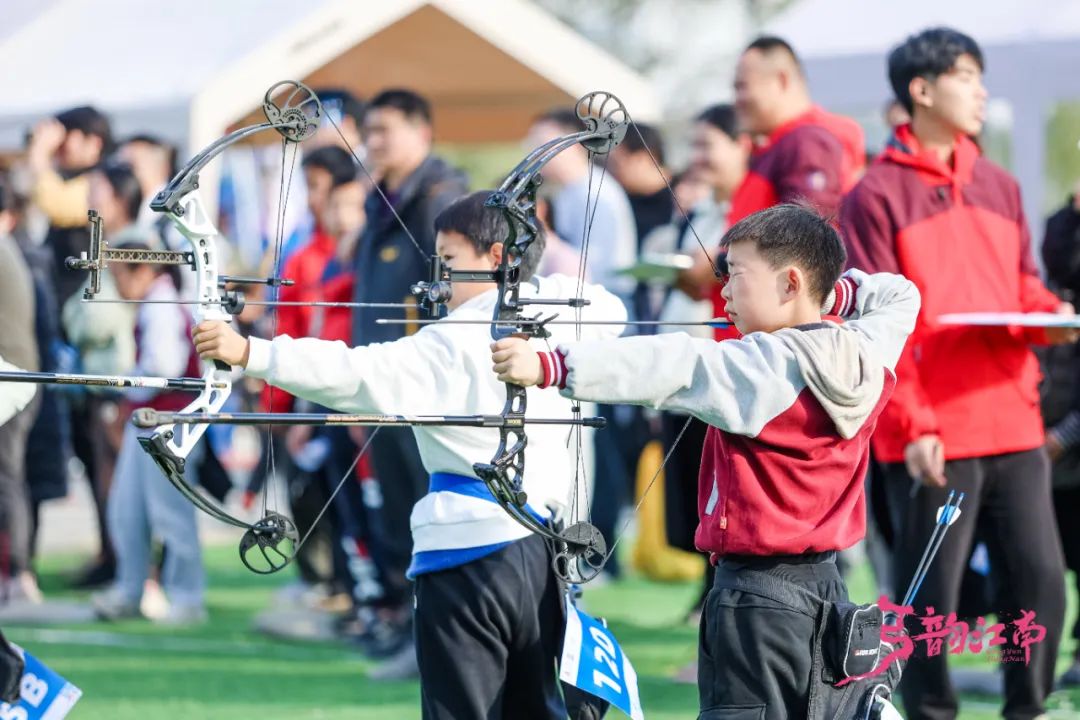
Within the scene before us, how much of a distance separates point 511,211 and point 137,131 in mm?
6260

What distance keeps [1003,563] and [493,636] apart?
159 cm

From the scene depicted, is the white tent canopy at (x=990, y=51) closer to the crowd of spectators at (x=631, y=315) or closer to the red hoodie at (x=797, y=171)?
the crowd of spectators at (x=631, y=315)

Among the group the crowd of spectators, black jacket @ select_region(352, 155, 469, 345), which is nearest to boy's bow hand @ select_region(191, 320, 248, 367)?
the crowd of spectators

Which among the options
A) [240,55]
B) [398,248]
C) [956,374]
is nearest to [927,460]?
[956,374]

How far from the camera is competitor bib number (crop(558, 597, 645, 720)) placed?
3.54 m

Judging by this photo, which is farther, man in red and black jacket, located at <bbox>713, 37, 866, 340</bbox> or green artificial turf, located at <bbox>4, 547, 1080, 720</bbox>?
green artificial turf, located at <bbox>4, 547, 1080, 720</bbox>

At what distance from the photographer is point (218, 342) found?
3.06 meters

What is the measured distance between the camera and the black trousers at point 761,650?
3.14 m

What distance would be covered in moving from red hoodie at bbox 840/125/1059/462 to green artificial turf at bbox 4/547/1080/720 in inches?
46.2

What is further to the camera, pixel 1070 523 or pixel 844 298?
pixel 1070 523

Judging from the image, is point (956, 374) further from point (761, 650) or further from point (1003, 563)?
point (761, 650)

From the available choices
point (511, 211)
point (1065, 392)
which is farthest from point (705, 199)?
point (511, 211)

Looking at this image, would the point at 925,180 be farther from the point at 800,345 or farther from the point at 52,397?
the point at 52,397

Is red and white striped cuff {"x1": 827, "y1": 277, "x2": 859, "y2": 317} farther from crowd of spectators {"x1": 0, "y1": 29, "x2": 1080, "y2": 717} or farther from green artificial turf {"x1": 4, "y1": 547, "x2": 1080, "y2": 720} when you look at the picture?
green artificial turf {"x1": 4, "y1": 547, "x2": 1080, "y2": 720}
